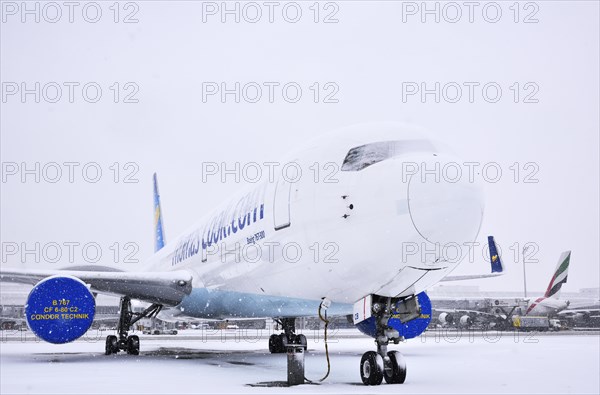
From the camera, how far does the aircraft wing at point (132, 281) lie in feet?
42.7

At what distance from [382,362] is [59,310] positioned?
19.0ft

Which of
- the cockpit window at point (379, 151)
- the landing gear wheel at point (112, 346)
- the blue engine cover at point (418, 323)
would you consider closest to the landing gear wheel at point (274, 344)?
the landing gear wheel at point (112, 346)

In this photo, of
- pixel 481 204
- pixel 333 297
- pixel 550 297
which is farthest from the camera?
pixel 550 297

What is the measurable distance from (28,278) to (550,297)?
104 feet

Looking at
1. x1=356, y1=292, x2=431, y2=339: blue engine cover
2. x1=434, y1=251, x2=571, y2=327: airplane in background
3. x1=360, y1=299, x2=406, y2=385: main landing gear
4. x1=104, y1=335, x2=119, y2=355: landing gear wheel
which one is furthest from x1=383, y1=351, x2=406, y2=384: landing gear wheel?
x1=434, y1=251, x2=571, y2=327: airplane in background

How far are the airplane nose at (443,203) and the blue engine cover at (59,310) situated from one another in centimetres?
631

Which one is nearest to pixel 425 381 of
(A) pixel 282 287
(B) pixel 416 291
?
(B) pixel 416 291

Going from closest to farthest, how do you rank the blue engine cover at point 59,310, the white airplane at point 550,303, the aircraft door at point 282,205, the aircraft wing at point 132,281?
1. the aircraft door at point 282,205
2. the blue engine cover at point 59,310
3. the aircraft wing at point 132,281
4. the white airplane at point 550,303

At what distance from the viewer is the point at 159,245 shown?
25.9 meters

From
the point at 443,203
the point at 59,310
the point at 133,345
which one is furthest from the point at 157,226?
the point at 443,203

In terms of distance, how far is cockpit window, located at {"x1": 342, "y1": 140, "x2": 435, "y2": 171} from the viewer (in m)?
7.23

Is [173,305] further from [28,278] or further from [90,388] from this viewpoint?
[90,388]

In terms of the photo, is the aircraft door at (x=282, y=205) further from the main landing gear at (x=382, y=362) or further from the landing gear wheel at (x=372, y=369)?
the landing gear wheel at (x=372, y=369)

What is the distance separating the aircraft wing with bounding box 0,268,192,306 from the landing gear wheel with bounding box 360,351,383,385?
21.2ft
